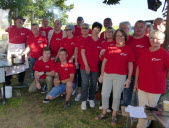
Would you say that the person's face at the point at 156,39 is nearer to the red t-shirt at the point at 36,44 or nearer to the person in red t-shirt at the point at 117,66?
the person in red t-shirt at the point at 117,66

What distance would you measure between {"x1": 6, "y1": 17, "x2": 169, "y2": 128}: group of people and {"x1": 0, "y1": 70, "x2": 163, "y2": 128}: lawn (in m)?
0.15

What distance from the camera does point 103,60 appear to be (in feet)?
11.1

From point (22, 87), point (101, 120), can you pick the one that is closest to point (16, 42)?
point (22, 87)

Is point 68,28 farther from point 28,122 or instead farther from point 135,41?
point 28,122

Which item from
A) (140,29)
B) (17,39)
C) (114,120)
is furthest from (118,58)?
(17,39)

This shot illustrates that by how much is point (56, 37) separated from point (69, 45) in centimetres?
55

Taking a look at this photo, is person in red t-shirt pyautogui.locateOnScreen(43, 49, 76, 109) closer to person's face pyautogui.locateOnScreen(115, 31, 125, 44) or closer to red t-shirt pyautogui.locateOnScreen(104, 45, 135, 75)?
red t-shirt pyautogui.locateOnScreen(104, 45, 135, 75)

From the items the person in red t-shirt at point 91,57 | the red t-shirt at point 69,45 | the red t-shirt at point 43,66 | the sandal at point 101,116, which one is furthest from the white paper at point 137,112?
the red t-shirt at point 43,66

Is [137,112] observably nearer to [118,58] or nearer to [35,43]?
[118,58]

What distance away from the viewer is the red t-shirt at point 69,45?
4.40 meters

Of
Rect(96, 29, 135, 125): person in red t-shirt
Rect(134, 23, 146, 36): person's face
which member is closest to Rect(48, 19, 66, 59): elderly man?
Rect(96, 29, 135, 125): person in red t-shirt

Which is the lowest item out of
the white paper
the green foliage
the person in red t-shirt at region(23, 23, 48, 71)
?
the white paper

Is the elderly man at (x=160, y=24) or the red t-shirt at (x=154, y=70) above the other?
the elderly man at (x=160, y=24)

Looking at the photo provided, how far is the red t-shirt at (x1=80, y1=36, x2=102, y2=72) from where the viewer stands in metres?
3.70
